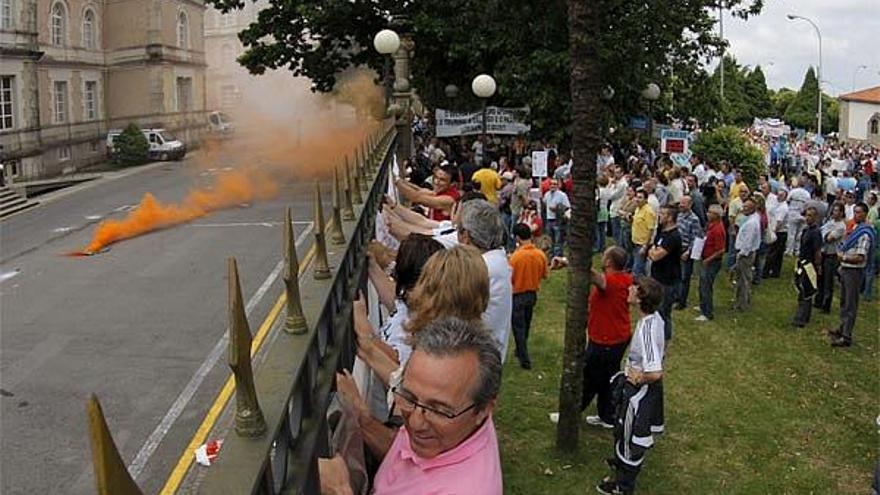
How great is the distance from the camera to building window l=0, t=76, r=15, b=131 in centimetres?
3791

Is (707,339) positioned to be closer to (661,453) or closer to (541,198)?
(661,453)

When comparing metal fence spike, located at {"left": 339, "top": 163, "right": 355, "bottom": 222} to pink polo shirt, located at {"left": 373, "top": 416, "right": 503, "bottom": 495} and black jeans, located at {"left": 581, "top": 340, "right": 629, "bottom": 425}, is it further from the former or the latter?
black jeans, located at {"left": 581, "top": 340, "right": 629, "bottom": 425}

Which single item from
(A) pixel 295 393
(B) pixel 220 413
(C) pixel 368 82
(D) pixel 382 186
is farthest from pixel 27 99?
(A) pixel 295 393

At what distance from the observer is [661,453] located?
740 centimetres

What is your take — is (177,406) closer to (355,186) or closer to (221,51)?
(355,186)

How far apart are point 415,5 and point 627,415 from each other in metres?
19.6

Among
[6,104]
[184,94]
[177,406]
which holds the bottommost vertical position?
[177,406]

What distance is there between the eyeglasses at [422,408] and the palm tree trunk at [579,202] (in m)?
5.13

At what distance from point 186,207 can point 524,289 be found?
1810 cm

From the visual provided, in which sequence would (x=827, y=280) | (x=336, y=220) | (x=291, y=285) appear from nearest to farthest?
1. (x=291, y=285)
2. (x=336, y=220)
3. (x=827, y=280)

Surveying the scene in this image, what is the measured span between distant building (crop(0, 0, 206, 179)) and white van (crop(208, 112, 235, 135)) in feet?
8.94

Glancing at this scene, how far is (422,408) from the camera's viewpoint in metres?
2.24

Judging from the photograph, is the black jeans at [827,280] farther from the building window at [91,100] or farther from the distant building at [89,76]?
the building window at [91,100]

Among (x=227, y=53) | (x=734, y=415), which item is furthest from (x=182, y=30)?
(x=734, y=415)
